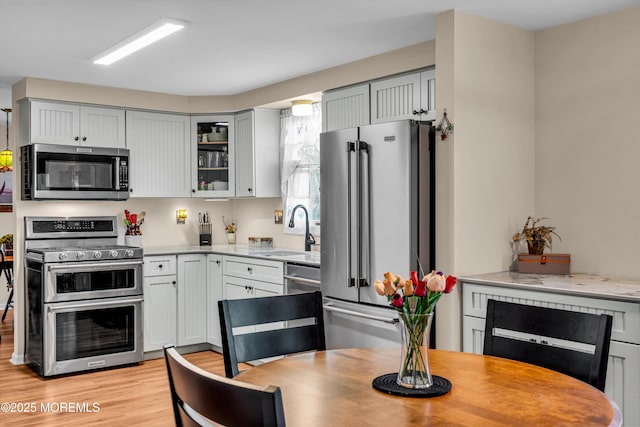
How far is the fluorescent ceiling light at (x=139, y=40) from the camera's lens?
11.6ft

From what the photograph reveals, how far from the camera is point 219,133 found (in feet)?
19.2

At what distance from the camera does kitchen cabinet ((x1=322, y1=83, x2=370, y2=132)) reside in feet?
14.4

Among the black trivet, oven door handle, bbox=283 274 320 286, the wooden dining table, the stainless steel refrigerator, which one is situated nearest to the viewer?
the wooden dining table

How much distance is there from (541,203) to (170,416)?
2645 mm

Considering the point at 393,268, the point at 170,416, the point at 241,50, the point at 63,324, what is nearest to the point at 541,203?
the point at 393,268

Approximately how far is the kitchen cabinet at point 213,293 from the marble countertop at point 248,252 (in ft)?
0.32

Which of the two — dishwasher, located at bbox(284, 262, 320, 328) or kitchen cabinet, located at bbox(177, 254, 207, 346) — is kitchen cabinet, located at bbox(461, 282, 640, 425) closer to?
dishwasher, located at bbox(284, 262, 320, 328)

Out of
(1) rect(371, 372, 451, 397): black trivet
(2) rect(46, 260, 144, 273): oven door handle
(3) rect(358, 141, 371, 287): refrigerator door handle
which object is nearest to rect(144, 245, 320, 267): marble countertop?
(2) rect(46, 260, 144, 273): oven door handle

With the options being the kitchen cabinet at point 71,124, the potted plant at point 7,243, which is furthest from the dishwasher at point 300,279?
the potted plant at point 7,243

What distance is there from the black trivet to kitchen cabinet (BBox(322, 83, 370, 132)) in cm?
275

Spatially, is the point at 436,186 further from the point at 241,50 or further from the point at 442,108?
the point at 241,50

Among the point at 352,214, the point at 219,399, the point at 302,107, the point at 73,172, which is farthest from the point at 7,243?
the point at 219,399

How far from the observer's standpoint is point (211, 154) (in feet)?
19.2

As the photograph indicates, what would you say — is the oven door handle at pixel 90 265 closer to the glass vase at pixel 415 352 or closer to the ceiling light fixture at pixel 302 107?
the ceiling light fixture at pixel 302 107
